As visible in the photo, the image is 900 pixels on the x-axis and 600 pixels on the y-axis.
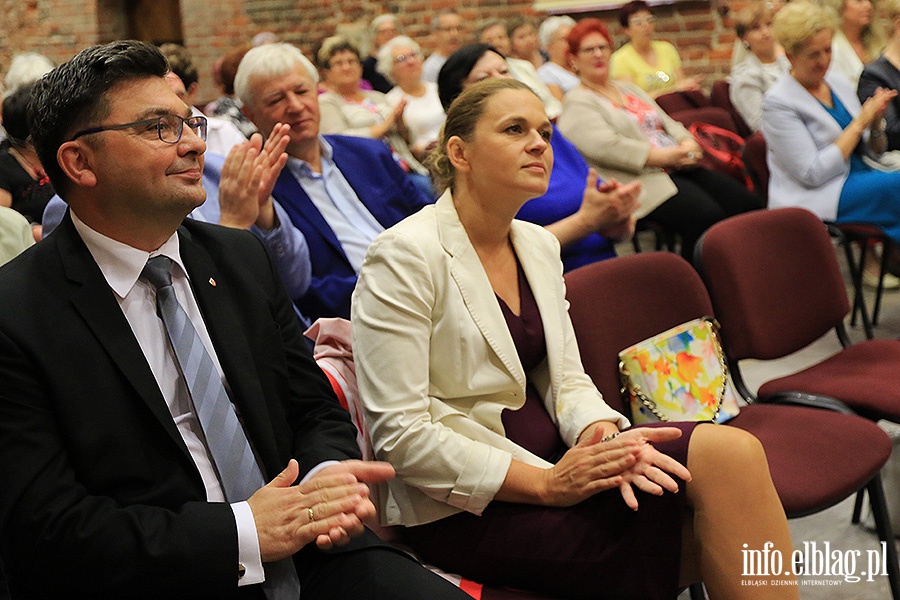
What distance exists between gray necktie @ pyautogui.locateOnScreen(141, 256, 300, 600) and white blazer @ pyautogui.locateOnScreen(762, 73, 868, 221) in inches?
124

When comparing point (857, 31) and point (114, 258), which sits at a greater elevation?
point (114, 258)

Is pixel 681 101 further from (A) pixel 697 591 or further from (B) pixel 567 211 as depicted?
(A) pixel 697 591

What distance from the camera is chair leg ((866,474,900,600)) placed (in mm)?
2127

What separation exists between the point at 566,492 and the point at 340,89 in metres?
4.24

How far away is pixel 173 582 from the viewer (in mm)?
1324

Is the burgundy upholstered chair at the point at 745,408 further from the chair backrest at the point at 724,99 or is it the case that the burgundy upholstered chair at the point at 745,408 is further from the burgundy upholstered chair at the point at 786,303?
the chair backrest at the point at 724,99

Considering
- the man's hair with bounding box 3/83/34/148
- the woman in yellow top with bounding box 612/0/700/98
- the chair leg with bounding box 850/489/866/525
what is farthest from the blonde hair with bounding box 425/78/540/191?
the woman in yellow top with bounding box 612/0/700/98

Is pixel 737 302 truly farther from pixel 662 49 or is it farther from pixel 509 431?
pixel 662 49

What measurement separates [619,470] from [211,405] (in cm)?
66

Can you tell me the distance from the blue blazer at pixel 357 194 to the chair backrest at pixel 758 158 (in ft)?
7.14

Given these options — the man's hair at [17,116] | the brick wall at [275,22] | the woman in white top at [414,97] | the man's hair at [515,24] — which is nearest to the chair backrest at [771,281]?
the man's hair at [17,116]

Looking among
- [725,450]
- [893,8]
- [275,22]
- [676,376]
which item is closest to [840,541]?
[676,376]

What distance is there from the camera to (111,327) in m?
1.39

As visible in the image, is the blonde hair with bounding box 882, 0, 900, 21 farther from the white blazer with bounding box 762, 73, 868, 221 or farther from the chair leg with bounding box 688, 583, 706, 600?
the chair leg with bounding box 688, 583, 706, 600
